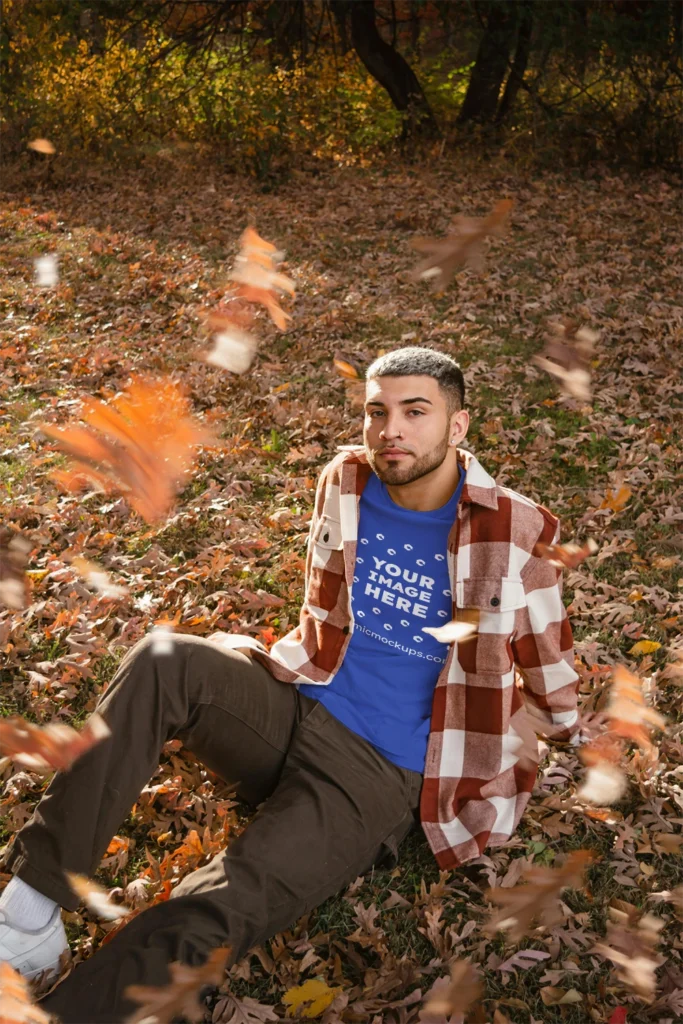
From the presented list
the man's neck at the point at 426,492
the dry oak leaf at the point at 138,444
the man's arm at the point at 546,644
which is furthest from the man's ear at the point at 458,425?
the dry oak leaf at the point at 138,444

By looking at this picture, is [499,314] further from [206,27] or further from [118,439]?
[206,27]

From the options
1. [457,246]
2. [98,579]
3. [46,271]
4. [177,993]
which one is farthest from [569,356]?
[177,993]

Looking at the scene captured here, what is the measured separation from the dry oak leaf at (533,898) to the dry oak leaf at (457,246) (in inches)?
290

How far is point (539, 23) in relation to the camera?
43.4ft

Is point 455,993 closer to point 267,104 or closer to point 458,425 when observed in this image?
point 458,425

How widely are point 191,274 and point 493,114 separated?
346 inches

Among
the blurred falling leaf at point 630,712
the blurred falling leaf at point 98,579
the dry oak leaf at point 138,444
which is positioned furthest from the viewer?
the dry oak leaf at point 138,444

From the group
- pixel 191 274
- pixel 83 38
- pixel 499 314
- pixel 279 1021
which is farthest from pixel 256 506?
pixel 83 38

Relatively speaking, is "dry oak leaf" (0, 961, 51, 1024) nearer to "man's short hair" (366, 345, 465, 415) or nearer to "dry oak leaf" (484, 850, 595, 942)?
"dry oak leaf" (484, 850, 595, 942)

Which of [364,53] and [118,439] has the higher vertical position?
[364,53]

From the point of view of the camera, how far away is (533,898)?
300 cm

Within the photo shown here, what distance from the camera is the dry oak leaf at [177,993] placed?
2.17 meters

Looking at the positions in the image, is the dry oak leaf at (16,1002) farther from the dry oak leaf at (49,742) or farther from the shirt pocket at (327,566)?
the shirt pocket at (327,566)

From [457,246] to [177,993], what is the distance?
1094 cm
